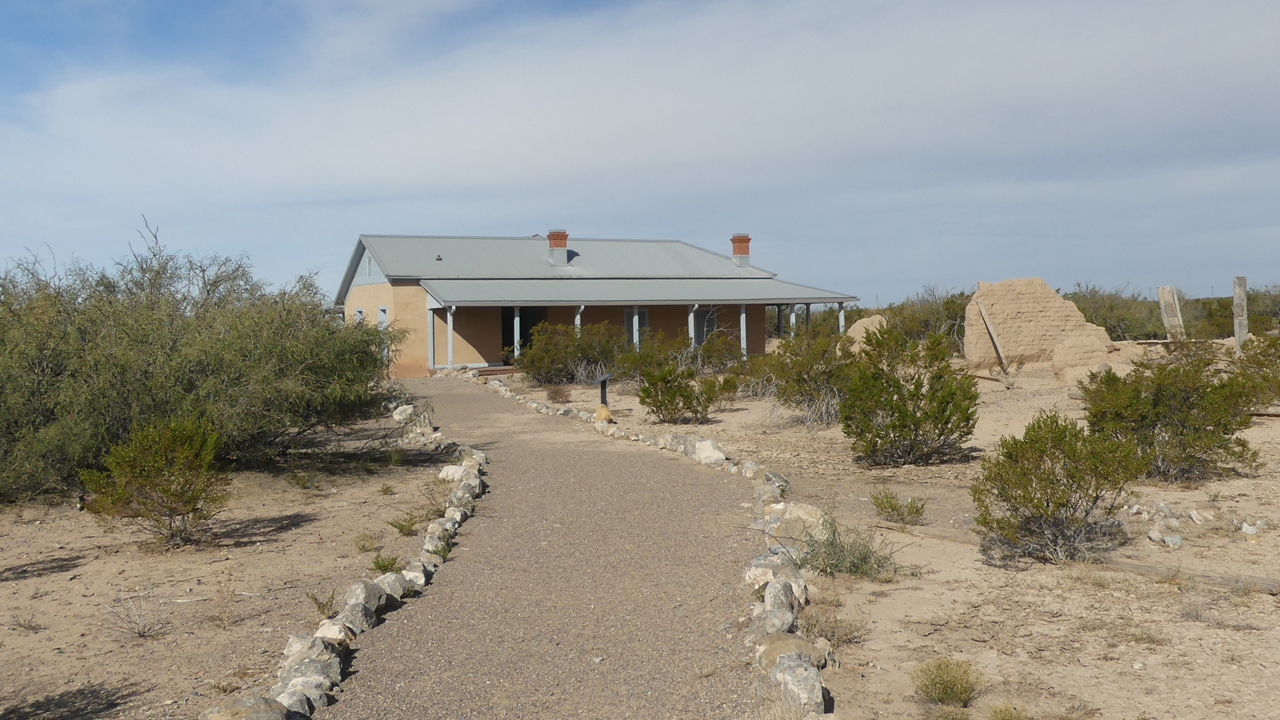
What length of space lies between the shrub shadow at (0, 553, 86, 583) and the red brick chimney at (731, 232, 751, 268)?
90.1ft

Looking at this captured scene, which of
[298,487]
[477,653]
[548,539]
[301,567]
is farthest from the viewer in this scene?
→ [298,487]

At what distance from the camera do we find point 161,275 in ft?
44.5

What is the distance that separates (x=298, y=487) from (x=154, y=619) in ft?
14.3

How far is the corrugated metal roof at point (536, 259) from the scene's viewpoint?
2772 centimetres

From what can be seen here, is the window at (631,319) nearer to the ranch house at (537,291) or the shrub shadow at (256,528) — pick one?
the ranch house at (537,291)

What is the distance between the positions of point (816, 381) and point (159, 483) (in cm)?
939

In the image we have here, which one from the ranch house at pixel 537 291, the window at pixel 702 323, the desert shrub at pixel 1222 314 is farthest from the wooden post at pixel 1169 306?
the window at pixel 702 323

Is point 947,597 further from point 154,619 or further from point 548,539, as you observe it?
point 154,619

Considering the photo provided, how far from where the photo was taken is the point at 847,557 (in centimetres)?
633

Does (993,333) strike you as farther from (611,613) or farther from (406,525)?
(611,613)

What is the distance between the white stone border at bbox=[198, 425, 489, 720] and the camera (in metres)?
4.09

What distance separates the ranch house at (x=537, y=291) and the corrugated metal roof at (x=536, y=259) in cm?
4

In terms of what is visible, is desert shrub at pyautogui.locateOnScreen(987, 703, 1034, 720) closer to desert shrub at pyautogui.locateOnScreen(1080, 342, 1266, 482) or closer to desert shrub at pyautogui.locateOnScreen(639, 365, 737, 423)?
desert shrub at pyautogui.locateOnScreen(1080, 342, 1266, 482)

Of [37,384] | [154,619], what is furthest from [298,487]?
[154,619]
